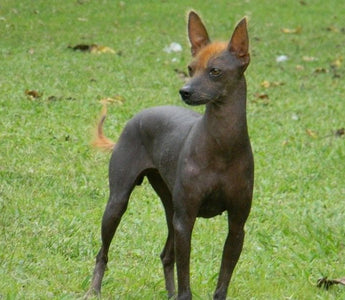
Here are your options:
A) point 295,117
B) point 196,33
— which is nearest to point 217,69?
point 196,33

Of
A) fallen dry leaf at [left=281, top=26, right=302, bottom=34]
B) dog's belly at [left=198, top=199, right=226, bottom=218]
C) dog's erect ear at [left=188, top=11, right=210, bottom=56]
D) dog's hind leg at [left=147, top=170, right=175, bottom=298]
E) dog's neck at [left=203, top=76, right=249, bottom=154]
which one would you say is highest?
dog's erect ear at [left=188, top=11, right=210, bottom=56]

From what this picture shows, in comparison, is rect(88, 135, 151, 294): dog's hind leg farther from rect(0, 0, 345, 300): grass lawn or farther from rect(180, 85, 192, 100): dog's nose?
rect(180, 85, 192, 100): dog's nose

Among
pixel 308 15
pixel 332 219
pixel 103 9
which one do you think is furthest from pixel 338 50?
pixel 332 219

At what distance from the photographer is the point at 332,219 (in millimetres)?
7750

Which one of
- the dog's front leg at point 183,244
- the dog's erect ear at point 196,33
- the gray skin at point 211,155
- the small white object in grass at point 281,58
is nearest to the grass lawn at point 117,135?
the small white object in grass at point 281,58

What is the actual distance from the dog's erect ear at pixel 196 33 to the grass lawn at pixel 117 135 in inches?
61.4

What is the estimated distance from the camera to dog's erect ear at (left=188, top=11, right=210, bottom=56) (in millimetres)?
5043

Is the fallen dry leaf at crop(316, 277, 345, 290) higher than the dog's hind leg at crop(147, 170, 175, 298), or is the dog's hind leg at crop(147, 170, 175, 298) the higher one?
the dog's hind leg at crop(147, 170, 175, 298)

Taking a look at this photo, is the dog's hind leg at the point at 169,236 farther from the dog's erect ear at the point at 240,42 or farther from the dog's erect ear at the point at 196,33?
the dog's erect ear at the point at 240,42

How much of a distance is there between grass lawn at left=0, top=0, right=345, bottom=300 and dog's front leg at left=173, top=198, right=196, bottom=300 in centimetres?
62

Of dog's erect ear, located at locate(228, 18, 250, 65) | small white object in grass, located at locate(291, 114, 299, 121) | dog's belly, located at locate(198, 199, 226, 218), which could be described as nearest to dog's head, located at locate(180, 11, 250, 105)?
dog's erect ear, located at locate(228, 18, 250, 65)

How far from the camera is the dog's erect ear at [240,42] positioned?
4.79 metres

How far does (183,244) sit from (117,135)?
15.8ft

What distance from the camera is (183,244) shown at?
4.96 metres
